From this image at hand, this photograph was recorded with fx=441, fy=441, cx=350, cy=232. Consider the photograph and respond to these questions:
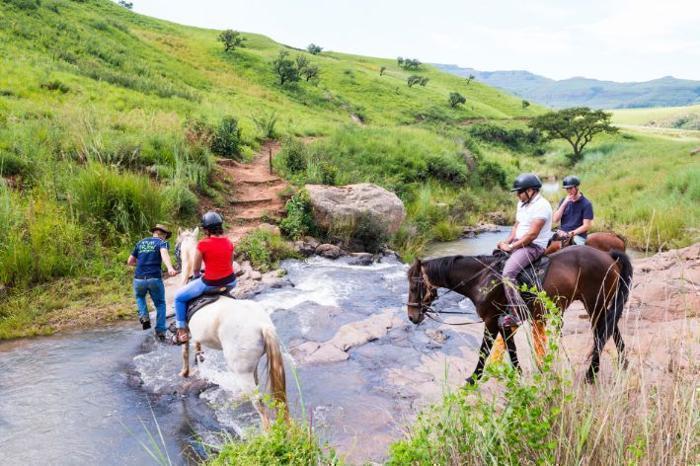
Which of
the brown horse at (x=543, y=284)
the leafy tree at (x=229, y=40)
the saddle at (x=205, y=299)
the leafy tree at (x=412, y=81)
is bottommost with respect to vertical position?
the saddle at (x=205, y=299)

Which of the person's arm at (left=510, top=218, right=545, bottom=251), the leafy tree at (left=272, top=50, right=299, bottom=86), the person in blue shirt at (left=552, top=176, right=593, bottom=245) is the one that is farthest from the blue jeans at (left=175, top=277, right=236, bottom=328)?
the leafy tree at (left=272, top=50, right=299, bottom=86)

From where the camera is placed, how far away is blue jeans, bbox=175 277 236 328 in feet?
20.3

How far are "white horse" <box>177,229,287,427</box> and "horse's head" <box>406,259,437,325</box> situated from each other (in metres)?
2.30

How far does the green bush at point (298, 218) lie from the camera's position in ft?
44.6

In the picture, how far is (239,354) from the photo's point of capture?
539cm

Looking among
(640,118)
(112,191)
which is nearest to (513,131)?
(112,191)

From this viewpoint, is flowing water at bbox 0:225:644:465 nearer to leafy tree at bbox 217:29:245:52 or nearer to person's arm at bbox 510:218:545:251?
person's arm at bbox 510:218:545:251

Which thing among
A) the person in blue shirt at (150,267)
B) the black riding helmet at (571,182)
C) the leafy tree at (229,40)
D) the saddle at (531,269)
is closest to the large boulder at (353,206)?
the black riding helmet at (571,182)

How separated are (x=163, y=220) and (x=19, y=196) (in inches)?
132

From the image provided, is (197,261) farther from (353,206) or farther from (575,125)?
(575,125)

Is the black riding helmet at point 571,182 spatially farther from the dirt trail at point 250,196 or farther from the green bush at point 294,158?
the green bush at point 294,158

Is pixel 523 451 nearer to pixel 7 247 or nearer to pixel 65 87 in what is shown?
pixel 7 247

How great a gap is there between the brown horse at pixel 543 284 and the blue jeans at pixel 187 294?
296cm

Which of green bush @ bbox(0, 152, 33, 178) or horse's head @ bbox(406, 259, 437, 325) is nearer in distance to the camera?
horse's head @ bbox(406, 259, 437, 325)
